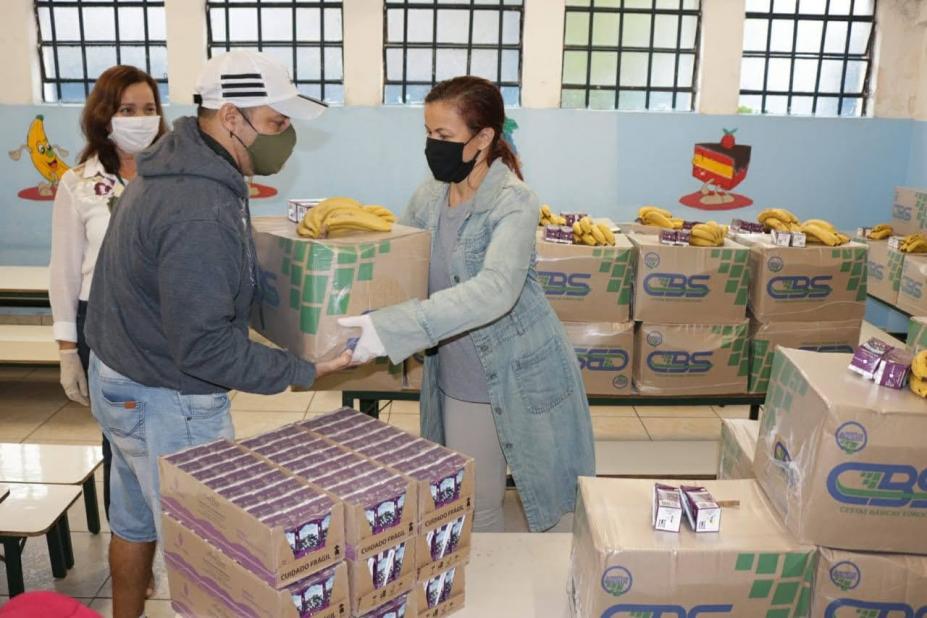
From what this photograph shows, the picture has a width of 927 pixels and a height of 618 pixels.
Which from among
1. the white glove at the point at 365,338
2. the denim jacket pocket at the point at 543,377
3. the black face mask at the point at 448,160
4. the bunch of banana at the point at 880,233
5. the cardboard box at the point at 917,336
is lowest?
the denim jacket pocket at the point at 543,377

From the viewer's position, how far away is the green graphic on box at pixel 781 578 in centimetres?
152

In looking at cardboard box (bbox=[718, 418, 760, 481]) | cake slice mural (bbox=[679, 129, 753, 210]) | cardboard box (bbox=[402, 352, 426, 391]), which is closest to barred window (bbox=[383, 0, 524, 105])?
cake slice mural (bbox=[679, 129, 753, 210])

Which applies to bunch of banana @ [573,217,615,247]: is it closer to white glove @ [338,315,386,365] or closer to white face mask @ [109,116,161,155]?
white face mask @ [109,116,161,155]

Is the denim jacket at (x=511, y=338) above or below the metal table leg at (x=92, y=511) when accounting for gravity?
above

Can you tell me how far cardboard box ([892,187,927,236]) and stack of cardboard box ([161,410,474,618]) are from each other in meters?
4.77

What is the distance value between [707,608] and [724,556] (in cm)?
11

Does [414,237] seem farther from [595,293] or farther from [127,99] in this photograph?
[595,293]

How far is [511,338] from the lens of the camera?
2.24m

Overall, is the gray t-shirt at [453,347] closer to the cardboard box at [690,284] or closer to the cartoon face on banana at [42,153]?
the cardboard box at [690,284]

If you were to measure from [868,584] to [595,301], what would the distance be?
7.26 feet

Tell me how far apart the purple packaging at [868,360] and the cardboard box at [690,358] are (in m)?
2.06

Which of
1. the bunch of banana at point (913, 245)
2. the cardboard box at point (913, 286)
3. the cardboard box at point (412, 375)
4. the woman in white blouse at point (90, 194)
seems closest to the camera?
the woman in white blouse at point (90, 194)

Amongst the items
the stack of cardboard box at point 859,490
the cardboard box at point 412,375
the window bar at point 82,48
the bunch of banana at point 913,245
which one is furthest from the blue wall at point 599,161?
the stack of cardboard box at point 859,490

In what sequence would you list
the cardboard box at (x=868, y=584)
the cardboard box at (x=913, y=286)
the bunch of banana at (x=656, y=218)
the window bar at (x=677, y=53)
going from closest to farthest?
the cardboard box at (x=868, y=584) → the bunch of banana at (x=656, y=218) → the cardboard box at (x=913, y=286) → the window bar at (x=677, y=53)
